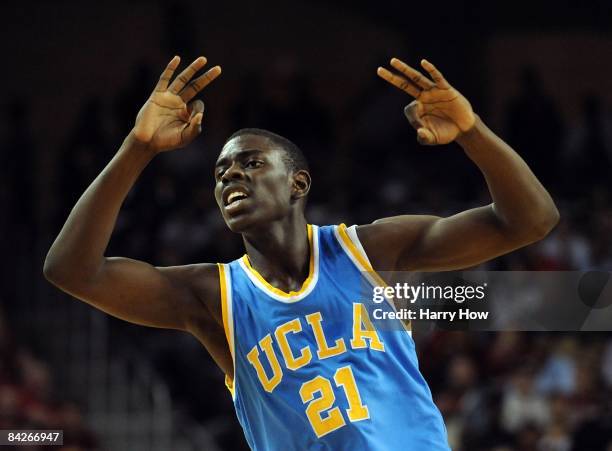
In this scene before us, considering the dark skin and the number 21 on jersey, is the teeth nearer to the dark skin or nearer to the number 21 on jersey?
the dark skin

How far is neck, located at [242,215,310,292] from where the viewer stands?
429 cm

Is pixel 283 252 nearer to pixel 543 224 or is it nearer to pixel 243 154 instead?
pixel 243 154

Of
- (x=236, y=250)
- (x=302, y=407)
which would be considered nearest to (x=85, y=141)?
(x=236, y=250)

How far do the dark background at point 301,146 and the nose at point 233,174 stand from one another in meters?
3.90

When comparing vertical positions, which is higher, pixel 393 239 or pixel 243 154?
pixel 243 154

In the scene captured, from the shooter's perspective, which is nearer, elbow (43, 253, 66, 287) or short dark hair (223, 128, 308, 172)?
elbow (43, 253, 66, 287)

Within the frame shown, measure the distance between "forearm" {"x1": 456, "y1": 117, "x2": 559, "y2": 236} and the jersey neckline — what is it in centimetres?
81

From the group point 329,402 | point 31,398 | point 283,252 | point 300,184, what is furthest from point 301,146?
point 329,402

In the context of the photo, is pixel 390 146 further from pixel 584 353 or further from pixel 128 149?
pixel 128 149

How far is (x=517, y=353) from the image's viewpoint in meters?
8.80

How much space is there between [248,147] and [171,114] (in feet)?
1.48

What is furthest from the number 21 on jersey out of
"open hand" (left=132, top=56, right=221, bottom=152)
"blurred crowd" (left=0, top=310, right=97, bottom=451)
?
"blurred crowd" (left=0, top=310, right=97, bottom=451)

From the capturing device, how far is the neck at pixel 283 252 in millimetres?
4285

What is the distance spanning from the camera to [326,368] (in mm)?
4023
